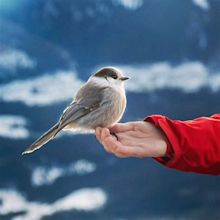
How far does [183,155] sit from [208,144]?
8 cm

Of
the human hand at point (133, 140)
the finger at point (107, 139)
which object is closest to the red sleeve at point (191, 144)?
the human hand at point (133, 140)

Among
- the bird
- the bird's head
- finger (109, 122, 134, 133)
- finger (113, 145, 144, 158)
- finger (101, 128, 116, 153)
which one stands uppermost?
the bird's head

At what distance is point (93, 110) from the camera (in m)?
1.25

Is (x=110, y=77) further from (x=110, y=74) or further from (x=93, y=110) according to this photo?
(x=93, y=110)

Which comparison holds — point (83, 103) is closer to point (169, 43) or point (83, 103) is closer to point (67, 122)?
point (67, 122)

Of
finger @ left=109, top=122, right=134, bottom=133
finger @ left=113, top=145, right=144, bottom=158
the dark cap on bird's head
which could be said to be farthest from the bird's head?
finger @ left=113, top=145, right=144, bottom=158

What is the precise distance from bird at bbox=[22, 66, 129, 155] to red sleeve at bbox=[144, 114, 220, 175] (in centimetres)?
9

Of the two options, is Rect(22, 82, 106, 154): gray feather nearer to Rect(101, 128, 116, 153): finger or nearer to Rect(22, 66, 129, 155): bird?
Rect(22, 66, 129, 155): bird

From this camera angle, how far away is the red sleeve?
46.5 inches

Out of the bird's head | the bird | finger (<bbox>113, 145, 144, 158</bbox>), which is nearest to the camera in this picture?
finger (<bbox>113, 145, 144, 158</bbox>)

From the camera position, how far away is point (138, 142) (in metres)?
1.18

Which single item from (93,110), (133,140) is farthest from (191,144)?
(93,110)

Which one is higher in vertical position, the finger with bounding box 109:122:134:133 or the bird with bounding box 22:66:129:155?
the bird with bounding box 22:66:129:155

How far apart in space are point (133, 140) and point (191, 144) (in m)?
0.14
